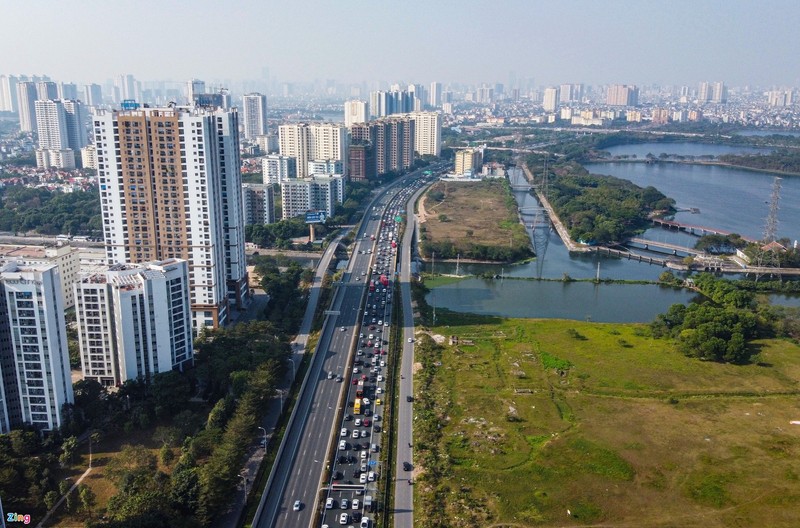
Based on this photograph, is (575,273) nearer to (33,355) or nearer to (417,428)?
(417,428)

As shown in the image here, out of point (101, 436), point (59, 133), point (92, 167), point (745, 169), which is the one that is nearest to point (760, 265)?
point (101, 436)

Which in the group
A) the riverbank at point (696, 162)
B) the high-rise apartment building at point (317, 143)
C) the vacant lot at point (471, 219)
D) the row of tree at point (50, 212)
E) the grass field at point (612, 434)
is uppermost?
the high-rise apartment building at point (317, 143)

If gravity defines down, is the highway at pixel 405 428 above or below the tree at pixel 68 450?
below

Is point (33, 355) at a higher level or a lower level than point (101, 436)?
higher

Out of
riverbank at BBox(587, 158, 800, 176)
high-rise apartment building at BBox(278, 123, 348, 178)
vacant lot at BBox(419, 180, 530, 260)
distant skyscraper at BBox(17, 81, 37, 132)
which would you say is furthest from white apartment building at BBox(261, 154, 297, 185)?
distant skyscraper at BBox(17, 81, 37, 132)

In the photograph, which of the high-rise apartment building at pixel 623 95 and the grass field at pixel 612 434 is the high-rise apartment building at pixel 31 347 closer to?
the grass field at pixel 612 434

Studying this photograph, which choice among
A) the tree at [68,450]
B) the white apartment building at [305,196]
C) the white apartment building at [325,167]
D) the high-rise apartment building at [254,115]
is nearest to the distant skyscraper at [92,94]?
the high-rise apartment building at [254,115]
